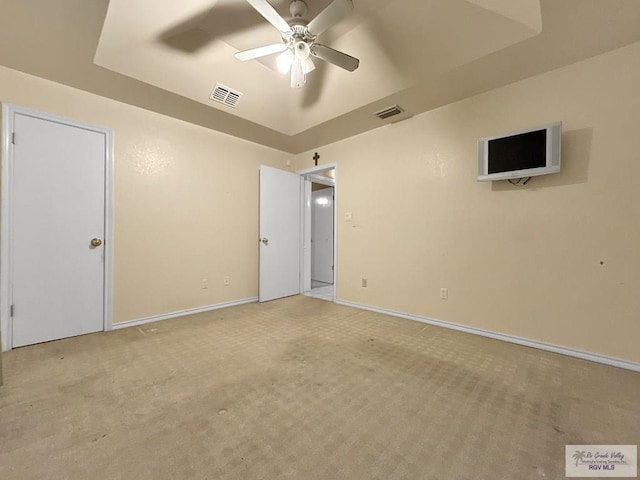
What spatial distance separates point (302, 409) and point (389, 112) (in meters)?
2.99

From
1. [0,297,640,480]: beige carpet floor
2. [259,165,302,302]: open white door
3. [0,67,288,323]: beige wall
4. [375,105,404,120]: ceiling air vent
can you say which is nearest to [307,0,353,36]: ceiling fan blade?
[375,105,404,120]: ceiling air vent

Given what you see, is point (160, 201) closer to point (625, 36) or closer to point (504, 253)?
point (504, 253)

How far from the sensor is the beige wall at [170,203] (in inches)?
105

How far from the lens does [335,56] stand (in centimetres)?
215

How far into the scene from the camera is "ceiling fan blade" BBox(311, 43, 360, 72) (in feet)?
6.87

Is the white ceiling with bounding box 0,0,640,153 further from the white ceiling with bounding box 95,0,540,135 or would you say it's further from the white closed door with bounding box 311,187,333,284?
the white closed door with bounding box 311,187,333,284

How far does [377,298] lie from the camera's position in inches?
133

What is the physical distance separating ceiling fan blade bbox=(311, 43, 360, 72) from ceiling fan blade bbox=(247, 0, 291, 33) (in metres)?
0.26

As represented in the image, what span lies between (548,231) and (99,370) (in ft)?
12.4

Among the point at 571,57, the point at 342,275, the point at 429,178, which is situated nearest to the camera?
the point at 571,57

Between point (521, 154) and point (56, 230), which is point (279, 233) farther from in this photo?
point (521, 154)

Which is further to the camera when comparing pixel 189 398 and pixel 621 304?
pixel 621 304

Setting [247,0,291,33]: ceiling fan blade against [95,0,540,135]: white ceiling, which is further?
[95,0,540,135]: white ceiling

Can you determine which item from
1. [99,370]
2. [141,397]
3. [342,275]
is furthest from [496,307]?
[99,370]
